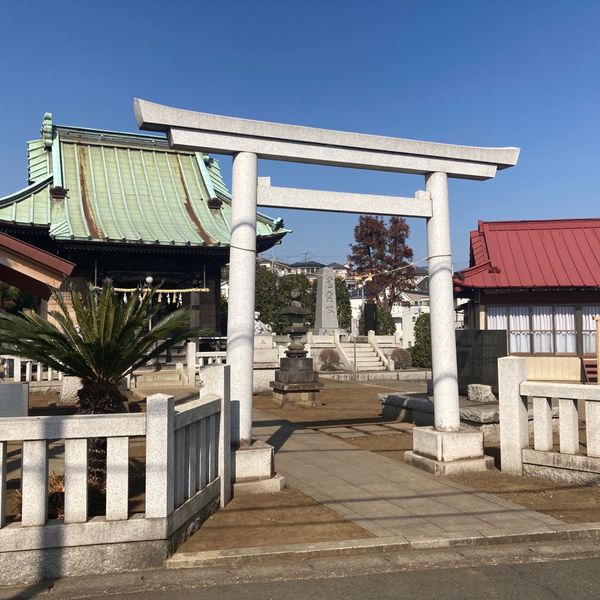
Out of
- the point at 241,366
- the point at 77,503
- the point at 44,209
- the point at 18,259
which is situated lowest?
the point at 77,503

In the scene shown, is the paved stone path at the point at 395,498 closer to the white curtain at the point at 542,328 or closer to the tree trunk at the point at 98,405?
the tree trunk at the point at 98,405

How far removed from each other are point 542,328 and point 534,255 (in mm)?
2629

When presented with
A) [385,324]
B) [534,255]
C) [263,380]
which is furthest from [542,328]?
[385,324]

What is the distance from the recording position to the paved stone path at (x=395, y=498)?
5.68 meters

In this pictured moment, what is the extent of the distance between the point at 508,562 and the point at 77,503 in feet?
12.2

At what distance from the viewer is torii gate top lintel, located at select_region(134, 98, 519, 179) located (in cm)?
725

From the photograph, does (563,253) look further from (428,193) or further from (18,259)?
(18,259)

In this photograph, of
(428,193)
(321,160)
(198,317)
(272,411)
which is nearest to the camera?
(321,160)

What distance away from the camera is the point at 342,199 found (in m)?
8.30

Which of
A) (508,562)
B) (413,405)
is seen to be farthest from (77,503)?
(413,405)

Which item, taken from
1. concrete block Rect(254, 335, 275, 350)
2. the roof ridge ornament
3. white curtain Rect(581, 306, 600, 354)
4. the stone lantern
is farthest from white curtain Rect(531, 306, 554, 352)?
the roof ridge ornament

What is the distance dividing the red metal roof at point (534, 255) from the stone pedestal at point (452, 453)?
12018 millimetres

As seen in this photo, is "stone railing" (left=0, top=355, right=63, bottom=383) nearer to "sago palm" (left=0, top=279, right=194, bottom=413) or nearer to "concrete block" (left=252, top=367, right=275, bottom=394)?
"concrete block" (left=252, top=367, right=275, bottom=394)

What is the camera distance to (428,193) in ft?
28.7
